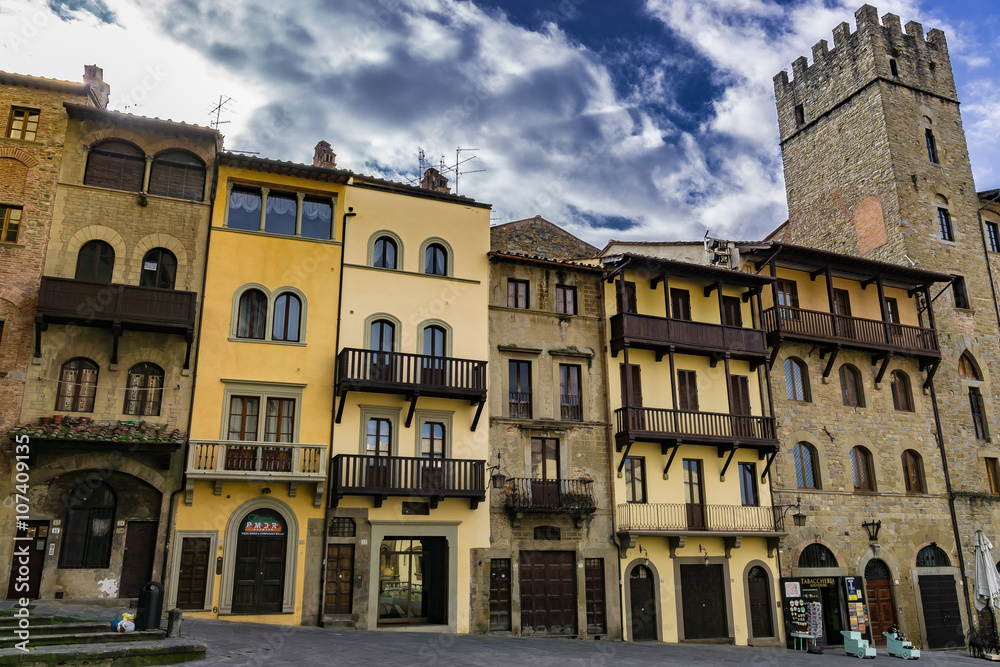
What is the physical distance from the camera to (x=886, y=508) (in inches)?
1137

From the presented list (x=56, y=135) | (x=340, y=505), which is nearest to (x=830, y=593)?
(x=340, y=505)

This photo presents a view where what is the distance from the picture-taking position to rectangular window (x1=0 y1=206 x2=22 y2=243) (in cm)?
2127

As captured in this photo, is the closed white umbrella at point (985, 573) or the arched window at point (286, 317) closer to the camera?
the arched window at point (286, 317)

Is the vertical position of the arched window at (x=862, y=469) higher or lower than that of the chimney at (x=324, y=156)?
lower

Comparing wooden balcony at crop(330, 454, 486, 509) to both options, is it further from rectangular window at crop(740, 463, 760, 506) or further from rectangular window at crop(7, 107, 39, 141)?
rectangular window at crop(7, 107, 39, 141)

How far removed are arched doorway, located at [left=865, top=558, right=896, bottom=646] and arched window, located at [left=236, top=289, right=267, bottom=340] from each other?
2249cm

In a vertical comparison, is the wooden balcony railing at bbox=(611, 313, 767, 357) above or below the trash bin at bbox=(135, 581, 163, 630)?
above

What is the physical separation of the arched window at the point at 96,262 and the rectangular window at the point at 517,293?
12143 millimetres

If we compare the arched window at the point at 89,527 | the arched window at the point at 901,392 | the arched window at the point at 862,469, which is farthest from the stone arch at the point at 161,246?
the arched window at the point at 901,392

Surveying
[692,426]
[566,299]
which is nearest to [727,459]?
[692,426]

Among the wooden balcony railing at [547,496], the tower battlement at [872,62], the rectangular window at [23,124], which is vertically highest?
the tower battlement at [872,62]

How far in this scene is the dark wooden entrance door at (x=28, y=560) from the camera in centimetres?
1911

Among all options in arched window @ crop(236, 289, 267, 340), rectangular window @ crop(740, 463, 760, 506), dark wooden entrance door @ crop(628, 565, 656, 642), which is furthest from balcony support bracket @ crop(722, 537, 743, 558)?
arched window @ crop(236, 289, 267, 340)

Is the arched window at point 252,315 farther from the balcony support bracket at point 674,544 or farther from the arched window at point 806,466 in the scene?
the arched window at point 806,466
